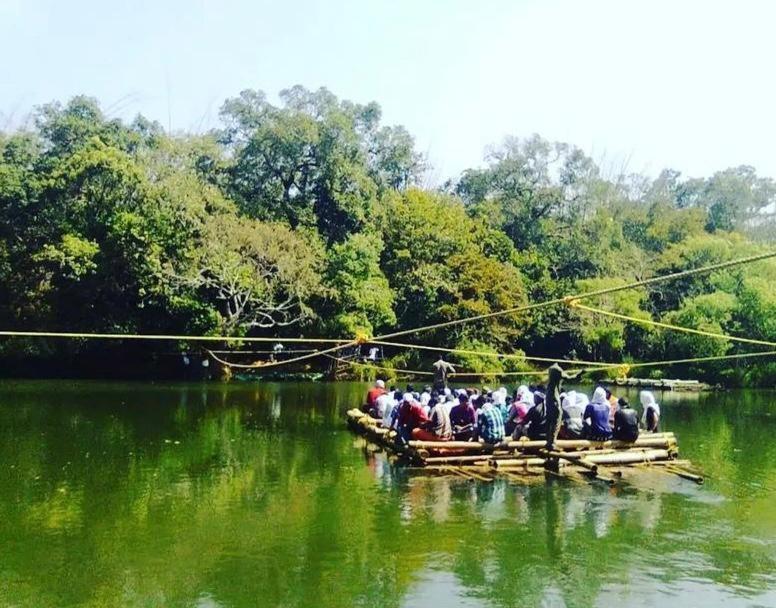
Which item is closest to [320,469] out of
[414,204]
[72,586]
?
[72,586]

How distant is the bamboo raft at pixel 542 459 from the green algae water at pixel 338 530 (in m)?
0.57

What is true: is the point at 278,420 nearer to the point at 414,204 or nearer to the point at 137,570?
the point at 137,570

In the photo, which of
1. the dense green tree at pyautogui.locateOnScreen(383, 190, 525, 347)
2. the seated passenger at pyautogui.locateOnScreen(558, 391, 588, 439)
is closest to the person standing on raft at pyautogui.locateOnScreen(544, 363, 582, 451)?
the seated passenger at pyautogui.locateOnScreen(558, 391, 588, 439)

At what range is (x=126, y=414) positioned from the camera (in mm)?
23594

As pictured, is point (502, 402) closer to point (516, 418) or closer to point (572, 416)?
point (516, 418)

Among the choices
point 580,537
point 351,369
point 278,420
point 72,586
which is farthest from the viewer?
point 351,369

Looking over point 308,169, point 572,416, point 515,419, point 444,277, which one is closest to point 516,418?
point 515,419

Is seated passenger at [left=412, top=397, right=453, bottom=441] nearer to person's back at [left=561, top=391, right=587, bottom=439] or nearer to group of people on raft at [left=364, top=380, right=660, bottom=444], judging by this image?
group of people on raft at [left=364, top=380, right=660, bottom=444]

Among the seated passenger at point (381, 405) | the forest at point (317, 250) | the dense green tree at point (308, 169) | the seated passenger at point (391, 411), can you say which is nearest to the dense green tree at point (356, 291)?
the forest at point (317, 250)

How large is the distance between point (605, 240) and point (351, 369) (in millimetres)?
19074

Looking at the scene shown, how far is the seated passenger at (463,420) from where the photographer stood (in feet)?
55.5

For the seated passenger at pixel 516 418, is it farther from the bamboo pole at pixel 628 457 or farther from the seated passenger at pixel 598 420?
the bamboo pole at pixel 628 457

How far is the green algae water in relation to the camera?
911 centimetres

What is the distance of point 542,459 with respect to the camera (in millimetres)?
15883
